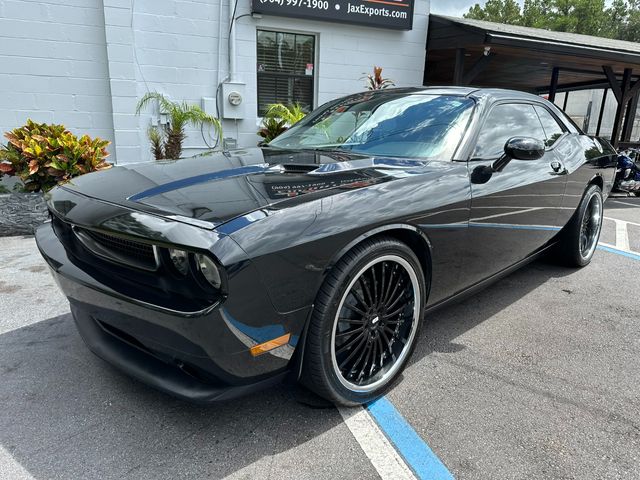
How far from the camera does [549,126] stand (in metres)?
3.72

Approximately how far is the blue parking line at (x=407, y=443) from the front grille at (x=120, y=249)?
1.21 meters

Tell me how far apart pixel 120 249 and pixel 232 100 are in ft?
19.2

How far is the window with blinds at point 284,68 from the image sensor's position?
7648mm

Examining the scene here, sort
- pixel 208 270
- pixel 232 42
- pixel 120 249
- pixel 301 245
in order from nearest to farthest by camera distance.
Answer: pixel 208 270
pixel 301 245
pixel 120 249
pixel 232 42

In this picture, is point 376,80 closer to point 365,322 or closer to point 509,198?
point 509,198

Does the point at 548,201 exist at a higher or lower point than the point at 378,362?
higher

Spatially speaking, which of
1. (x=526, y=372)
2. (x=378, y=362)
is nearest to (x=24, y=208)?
(x=378, y=362)

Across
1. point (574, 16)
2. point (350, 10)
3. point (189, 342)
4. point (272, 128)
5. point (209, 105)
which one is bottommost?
point (189, 342)

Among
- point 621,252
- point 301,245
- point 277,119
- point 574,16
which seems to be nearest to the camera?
point 301,245

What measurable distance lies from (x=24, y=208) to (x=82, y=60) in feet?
8.63

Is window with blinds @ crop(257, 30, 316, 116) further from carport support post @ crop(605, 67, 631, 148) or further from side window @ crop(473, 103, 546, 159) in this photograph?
carport support post @ crop(605, 67, 631, 148)

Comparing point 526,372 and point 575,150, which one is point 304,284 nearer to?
point 526,372

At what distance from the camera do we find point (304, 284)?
5.70 feet

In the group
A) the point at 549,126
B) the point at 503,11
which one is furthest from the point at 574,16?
the point at 549,126
